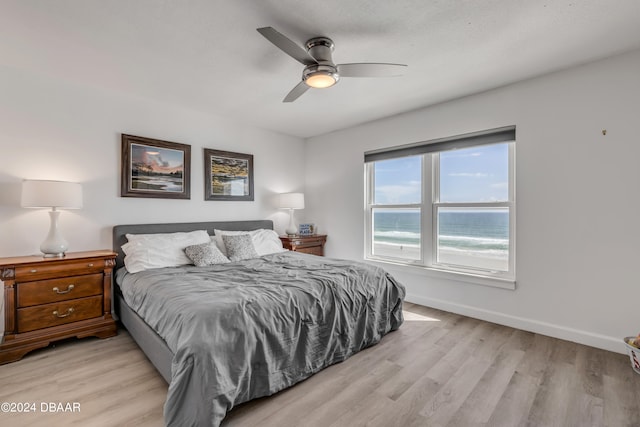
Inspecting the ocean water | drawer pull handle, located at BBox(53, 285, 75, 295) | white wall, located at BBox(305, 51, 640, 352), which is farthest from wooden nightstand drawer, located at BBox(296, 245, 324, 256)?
drawer pull handle, located at BBox(53, 285, 75, 295)

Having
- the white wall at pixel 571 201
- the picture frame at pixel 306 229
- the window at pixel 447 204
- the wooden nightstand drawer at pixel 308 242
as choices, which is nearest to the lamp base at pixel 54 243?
the wooden nightstand drawer at pixel 308 242

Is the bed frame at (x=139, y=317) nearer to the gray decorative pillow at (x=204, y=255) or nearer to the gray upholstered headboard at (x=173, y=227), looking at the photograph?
the gray upholstered headboard at (x=173, y=227)

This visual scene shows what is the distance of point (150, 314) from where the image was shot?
212 cm

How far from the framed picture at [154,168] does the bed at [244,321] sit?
0.57 m

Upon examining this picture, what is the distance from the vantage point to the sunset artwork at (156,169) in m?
3.34

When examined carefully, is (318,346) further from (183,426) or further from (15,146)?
(15,146)

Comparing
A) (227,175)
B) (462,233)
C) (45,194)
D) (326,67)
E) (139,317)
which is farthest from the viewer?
(227,175)

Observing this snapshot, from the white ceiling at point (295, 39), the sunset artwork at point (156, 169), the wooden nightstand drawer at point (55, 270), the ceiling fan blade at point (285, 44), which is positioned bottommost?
the wooden nightstand drawer at point (55, 270)

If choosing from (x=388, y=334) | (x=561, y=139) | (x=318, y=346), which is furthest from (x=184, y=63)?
(x=561, y=139)

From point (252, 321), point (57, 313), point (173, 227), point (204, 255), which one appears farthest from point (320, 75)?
point (57, 313)

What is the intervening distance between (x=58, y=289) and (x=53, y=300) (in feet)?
0.31

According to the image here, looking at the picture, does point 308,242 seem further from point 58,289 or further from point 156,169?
point 58,289

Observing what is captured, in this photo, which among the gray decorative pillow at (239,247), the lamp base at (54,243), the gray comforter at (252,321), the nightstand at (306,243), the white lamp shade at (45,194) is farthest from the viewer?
the nightstand at (306,243)

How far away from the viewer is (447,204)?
11.6 ft
